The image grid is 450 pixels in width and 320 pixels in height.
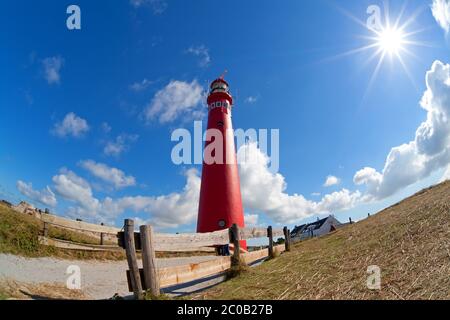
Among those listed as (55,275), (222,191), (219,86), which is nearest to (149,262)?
(55,275)

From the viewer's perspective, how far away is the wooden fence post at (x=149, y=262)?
13.9 feet

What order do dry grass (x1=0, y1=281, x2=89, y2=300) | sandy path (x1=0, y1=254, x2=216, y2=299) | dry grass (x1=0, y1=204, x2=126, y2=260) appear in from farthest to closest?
1. dry grass (x1=0, y1=204, x2=126, y2=260)
2. sandy path (x1=0, y1=254, x2=216, y2=299)
3. dry grass (x1=0, y1=281, x2=89, y2=300)

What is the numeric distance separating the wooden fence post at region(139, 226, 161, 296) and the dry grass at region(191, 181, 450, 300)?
3.12 ft

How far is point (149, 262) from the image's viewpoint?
4297 mm

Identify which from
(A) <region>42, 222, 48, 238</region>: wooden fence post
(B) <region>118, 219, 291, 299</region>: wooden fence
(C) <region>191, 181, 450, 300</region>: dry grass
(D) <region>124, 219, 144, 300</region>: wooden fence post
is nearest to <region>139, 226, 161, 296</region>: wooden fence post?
(B) <region>118, 219, 291, 299</region>: wooden fence

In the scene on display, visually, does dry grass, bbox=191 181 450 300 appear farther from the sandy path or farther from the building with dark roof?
the building with dark roof

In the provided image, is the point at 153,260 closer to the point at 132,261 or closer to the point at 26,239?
the point at 132,261

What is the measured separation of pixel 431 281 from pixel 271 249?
7.00m

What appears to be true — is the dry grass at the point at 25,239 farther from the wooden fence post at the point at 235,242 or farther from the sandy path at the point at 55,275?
the wooden fence post at the point at 235,242

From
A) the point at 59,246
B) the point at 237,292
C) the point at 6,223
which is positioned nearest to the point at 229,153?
the point at 59,246

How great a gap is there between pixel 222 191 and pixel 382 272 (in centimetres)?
1294

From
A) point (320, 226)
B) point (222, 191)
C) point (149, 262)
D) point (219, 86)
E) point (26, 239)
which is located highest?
point (219, 86)

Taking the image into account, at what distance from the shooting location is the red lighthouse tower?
16545mm
